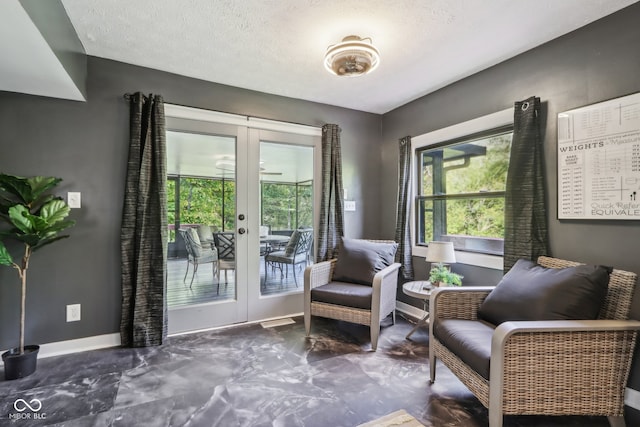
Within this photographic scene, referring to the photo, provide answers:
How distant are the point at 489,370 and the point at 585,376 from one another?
51 cm

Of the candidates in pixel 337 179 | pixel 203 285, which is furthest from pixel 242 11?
pixel 203 285

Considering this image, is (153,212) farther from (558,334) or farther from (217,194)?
(558,334)

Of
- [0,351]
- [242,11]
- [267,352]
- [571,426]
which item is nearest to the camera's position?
[571,426]

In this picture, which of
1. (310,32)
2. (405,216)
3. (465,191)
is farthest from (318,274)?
(310,32)

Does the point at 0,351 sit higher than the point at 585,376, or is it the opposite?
the point at 585,376

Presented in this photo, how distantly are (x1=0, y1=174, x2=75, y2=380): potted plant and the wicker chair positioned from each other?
2855mm

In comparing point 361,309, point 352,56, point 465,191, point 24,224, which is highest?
point 352,56

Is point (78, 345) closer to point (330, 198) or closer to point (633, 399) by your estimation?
point (330, 198)

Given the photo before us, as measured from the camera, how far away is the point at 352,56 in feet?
6.98

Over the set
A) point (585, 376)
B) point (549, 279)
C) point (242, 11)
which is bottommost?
point (585, 376)

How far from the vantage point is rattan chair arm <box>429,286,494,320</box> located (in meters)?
2.04

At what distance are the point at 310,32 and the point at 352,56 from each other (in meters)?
0.34

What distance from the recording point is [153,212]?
2.62 m

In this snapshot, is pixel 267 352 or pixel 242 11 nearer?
pixel 242 11
